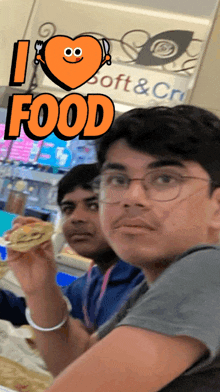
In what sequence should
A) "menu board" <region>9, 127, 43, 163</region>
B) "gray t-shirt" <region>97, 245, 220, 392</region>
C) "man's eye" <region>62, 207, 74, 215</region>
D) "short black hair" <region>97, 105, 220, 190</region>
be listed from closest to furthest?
"gray t-shirt" <region>97, 245, 220, 392</region> < "short black hair" <region>97, 105, 220, 190</region> < "man's eye" <region>62, 207, 74, 215</region> < "menu board" <region>9, 127, 43, 163</region>

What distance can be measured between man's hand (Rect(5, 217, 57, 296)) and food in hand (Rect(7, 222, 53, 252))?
0.01 meters

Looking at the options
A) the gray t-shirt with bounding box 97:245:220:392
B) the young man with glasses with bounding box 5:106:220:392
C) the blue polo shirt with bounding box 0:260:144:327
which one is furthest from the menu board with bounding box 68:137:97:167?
the gray t-shirt with bounding box 97:245:220:392

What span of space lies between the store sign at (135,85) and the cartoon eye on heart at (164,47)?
0.09ft

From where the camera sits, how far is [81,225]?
822mm

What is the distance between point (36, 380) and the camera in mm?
774

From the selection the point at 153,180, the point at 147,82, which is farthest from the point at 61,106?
the point at 153,180

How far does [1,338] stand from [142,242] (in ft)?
1.49

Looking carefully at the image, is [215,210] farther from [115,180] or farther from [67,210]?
[67,210]

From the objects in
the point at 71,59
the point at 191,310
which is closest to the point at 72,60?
the point at 71,59

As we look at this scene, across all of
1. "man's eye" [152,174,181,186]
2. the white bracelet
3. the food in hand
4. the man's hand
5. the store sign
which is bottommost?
the white bracelet

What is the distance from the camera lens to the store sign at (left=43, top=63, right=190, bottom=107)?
91 centimetres

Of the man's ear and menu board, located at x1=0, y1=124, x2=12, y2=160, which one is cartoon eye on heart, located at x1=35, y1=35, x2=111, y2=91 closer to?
menu board, located at x1=0, y1=124, x2=12, y2=160

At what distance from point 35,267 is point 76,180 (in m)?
0.20

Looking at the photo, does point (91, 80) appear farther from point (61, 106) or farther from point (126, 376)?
point (126, 376)
